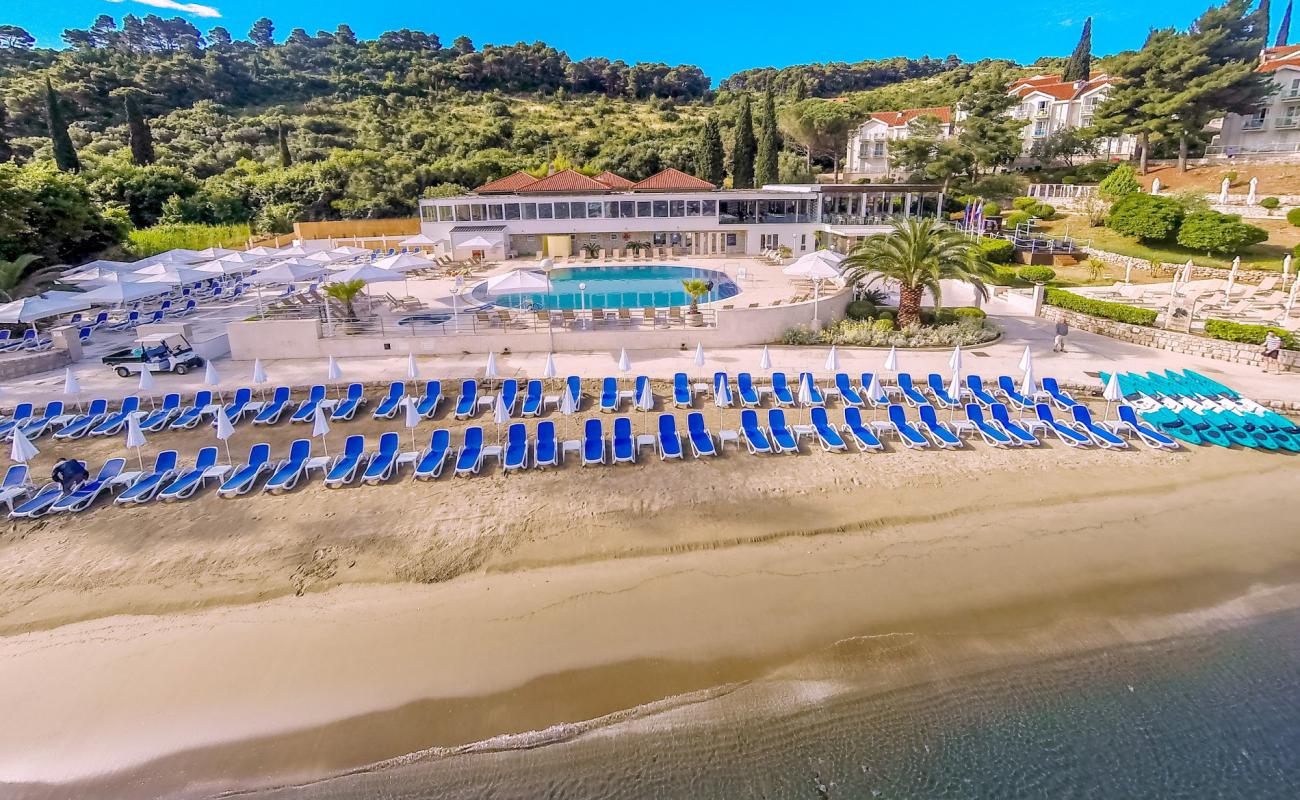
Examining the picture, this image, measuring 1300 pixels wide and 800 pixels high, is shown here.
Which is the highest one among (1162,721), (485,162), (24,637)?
(485,162)

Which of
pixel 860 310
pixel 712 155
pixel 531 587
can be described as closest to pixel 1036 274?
pixel 860 310

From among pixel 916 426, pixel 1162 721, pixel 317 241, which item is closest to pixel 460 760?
pixel 1162 721

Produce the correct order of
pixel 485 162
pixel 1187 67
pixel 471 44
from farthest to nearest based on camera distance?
pixel 471 44 < pixel 485 162 < pixel 1187 67

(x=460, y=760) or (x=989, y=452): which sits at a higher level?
(x=989, y=452)

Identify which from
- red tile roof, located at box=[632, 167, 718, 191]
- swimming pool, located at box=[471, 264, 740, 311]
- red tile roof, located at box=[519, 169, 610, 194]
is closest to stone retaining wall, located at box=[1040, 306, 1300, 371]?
swimming pool, located at box=[471, 264, 740, 311]

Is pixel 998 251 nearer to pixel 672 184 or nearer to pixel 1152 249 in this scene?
pixel 1152 249

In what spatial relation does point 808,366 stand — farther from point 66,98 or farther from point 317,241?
point 66,98

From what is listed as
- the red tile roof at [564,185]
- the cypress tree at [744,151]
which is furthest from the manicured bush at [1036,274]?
the cypress tree at [744,151]
